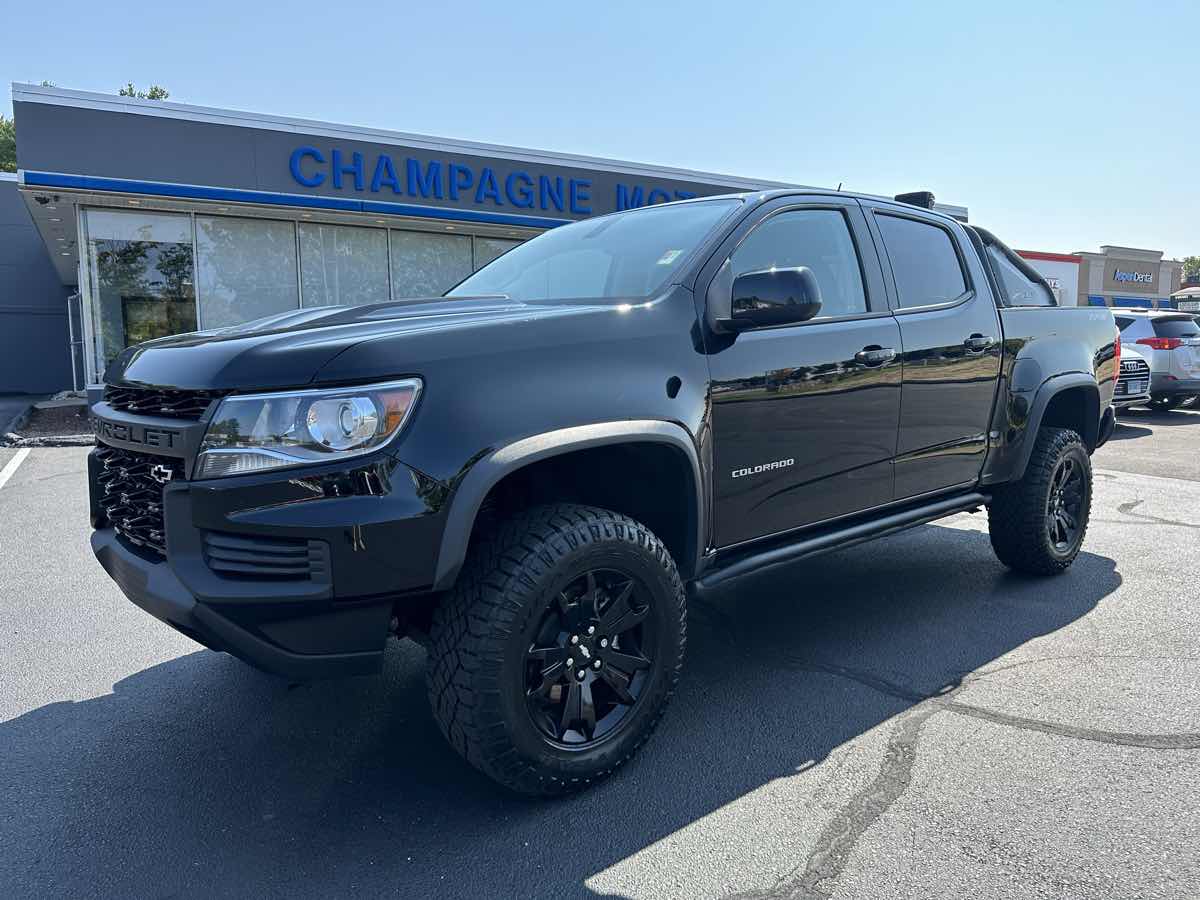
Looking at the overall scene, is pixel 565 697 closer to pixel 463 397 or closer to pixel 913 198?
pixel 463 397

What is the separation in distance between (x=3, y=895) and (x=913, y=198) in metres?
4.51

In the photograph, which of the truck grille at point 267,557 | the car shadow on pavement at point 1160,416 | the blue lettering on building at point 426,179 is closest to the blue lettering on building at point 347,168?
the blue lettering on building at point 426,179

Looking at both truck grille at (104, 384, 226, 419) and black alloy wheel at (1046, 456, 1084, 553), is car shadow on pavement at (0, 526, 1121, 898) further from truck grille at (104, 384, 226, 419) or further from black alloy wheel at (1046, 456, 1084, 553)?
truck grille at (104, 384, 226, 419)

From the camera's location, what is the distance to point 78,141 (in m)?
13.1

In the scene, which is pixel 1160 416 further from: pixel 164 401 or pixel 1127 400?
pixel 164 401

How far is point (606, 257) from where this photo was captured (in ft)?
11.4

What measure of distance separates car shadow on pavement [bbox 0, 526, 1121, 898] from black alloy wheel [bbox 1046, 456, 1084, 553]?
2.16 feet

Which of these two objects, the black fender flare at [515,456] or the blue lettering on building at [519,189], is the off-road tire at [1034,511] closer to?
the black fender flare at [515,456]

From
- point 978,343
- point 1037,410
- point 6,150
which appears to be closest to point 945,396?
point 978,343

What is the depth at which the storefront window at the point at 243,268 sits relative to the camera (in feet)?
48.8

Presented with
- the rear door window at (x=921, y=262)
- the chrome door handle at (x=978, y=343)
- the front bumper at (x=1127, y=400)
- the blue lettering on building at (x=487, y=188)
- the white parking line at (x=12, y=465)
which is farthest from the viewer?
the blue lettering on building at (x=487, y=188)

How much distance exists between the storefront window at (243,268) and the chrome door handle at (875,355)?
13644 mm

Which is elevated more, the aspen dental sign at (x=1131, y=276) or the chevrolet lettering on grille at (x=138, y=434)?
the aspen dental sign at (x=1131, y=276)

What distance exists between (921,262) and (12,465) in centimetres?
933
